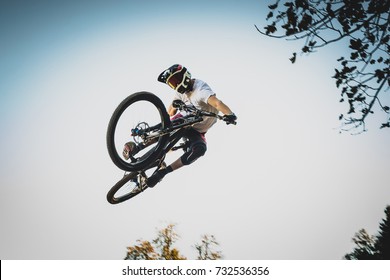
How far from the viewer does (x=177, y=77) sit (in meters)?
3.54

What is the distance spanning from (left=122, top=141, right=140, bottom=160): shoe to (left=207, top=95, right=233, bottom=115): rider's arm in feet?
3.41

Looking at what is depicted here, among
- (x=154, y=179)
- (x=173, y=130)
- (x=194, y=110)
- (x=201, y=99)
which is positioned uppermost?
(x=201, y=99)

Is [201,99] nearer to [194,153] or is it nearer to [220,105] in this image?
[220,105]

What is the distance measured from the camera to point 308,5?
10.1 ft

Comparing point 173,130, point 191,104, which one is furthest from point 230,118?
point 173,130

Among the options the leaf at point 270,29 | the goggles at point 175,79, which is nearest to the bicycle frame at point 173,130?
the goggles at point 175,79

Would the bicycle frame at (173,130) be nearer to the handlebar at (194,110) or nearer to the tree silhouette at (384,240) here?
the handlebar at (194,110)

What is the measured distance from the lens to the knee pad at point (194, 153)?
153 inches

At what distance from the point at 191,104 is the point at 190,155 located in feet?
2.20

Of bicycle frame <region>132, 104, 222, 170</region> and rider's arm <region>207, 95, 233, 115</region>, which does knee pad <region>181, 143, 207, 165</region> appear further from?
rider's arm <region>207, 95, 233, 115</region>

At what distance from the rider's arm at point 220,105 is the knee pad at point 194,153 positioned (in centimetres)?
60
